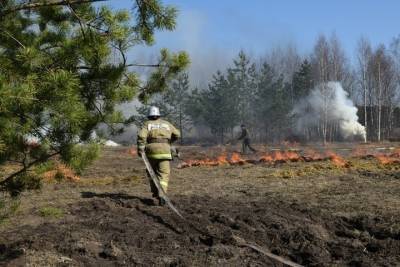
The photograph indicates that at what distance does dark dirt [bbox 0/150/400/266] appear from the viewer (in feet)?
19.6

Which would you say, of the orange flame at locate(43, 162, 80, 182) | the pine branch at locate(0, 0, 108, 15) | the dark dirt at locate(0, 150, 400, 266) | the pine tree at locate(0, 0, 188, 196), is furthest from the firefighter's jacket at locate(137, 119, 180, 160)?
the pine branch at locate(0, 0, 108, 15)

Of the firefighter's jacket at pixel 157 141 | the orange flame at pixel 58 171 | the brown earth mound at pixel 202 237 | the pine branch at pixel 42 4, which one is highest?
the pine branch at pixel 42 4

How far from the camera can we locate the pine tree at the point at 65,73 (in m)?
3.40

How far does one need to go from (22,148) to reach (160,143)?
16.6ft

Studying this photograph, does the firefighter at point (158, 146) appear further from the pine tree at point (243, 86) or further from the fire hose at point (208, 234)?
the pine tree at point (243, 86)

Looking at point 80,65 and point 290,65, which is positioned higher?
point 290,65

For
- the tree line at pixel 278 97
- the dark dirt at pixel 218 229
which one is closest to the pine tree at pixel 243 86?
the tree line at pixel 278 97

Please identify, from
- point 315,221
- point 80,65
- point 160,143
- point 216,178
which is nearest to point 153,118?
point 160,143

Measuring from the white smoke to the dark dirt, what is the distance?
40.0 metres

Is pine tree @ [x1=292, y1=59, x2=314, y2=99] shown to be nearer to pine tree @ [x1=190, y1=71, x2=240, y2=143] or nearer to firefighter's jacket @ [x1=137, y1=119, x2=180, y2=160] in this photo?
pine tree @ [x1=190, y1=71, x2=240, y2=143]

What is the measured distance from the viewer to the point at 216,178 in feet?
43.3

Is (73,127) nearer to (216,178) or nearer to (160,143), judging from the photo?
(160,143)

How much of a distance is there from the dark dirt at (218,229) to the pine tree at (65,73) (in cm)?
177

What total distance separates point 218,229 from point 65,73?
4375 mm
